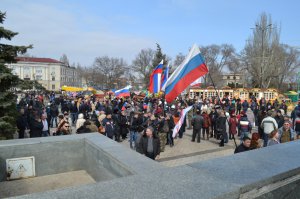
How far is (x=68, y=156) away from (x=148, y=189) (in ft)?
11.3

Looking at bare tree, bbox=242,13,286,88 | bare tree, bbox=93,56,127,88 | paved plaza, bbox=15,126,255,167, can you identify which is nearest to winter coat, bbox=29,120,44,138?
paved plaza, bbox=15,126,255,167

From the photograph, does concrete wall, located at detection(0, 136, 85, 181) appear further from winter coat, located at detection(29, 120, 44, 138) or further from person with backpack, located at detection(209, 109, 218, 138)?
person with backpack, located at detection(209, 109, 218, 138)

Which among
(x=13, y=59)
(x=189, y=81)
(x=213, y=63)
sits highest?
(x=213, y=63)

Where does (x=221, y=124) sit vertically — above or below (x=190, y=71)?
below

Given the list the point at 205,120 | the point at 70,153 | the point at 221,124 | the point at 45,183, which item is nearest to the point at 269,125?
the point at 221,124

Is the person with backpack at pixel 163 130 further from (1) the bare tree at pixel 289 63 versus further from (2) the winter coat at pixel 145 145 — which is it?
(1) the bare tree at pixel 289 63

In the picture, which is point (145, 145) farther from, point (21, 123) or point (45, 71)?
point (45, 71)

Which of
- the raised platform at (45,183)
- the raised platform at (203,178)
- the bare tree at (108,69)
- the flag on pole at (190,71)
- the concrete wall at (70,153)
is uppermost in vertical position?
the bare tree at (108,69)

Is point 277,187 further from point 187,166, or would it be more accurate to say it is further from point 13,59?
point 13,59

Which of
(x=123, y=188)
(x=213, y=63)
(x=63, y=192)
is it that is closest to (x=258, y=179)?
(x=123, y=188)

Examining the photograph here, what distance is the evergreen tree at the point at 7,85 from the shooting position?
9.53 m

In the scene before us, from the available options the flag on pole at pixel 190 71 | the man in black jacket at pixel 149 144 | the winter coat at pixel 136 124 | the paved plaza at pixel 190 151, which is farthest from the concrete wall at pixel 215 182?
the winter coat at pixel 136 124

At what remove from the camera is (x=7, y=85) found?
10086 millimetres

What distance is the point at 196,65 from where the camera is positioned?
26.7 ft
